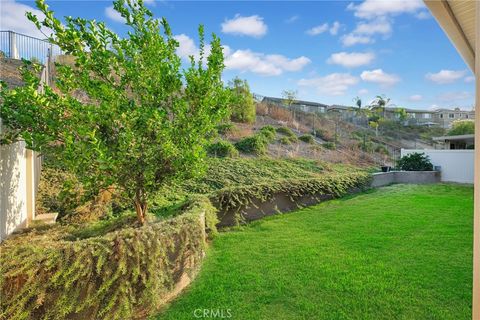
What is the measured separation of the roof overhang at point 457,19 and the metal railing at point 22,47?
45.8 ft

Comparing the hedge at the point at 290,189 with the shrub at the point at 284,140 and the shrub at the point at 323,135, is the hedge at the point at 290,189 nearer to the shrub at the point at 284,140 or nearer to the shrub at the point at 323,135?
the shrub at the point at 284,140

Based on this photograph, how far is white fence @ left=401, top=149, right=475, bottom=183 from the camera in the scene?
39.3 ft

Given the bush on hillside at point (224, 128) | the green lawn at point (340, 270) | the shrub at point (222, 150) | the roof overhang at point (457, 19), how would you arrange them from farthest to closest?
the bush on hillside at point (224, 128)
the shrub at point (222, 150)
the roof overhang at point (457, 19)
the green lawn at point (340, 270)

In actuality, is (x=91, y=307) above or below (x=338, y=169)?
below

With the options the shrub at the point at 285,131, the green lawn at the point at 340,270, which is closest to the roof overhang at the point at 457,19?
the green lawn at the point at 340,270

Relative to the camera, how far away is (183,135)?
4105 millimetres

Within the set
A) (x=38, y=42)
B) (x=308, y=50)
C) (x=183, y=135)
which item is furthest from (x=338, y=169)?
(x=38, y=42)

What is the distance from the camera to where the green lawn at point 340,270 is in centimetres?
305

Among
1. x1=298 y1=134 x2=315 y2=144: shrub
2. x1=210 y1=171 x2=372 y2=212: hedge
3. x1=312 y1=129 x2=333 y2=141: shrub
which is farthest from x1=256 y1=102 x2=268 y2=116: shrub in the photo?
x1=210 y1=171 x2=372 y2=212: hedge

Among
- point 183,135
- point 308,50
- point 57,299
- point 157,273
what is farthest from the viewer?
point 308,50

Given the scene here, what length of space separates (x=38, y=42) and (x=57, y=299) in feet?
49.1

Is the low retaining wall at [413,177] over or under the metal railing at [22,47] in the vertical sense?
under

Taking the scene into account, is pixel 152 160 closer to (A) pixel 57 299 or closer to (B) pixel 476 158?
(A) pixel 57 299

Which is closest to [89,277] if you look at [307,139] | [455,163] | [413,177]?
[413,177]
